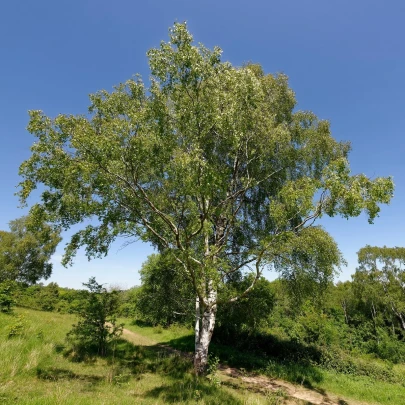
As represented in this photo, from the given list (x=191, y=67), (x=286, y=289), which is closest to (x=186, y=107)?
(x=191, y=67)

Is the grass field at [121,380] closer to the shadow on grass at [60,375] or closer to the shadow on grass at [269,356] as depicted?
the shadow on grass at [60,375]

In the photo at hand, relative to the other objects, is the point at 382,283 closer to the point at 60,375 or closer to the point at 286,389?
the point at 286,389

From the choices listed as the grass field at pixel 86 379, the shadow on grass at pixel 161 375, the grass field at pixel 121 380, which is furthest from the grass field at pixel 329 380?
the shadow on grass at pixel 161 375

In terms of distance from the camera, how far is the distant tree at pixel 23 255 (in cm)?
4878

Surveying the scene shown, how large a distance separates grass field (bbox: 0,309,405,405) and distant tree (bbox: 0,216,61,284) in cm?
3979

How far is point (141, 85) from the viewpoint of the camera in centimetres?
1168

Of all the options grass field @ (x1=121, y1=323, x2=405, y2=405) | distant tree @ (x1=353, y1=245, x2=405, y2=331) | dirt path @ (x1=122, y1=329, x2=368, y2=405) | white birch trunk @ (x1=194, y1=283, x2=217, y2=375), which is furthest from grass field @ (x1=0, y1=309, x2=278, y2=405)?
distant tree @ (x1=353, y1=245, x2=405, y2=331)

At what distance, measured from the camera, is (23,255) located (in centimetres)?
5016

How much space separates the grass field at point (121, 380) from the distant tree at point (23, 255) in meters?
39.8

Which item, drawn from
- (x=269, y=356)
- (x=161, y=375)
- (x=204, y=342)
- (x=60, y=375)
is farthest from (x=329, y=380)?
(x=60, y=375)

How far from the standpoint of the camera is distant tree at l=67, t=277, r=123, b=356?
15.4 metres

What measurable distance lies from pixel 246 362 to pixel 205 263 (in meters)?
14.2

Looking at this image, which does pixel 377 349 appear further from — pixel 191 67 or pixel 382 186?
pixel 191 67

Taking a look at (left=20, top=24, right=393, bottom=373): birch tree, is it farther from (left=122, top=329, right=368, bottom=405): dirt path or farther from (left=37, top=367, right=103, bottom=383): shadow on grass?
(left=37, top=367, right=103, bottom=383): shadow on grass
